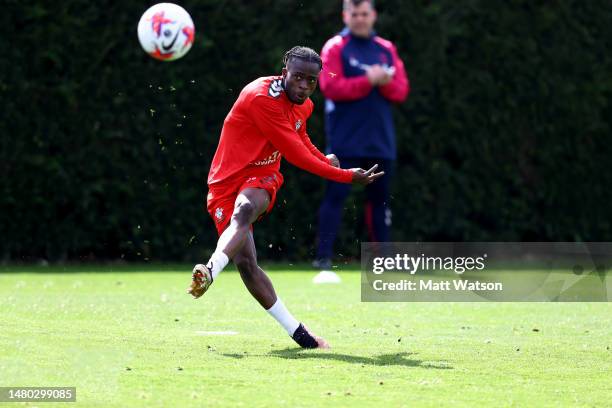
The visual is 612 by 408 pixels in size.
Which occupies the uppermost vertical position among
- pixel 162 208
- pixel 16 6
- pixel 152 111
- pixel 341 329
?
pixel 16 6

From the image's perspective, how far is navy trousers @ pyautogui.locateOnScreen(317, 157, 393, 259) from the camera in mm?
12836

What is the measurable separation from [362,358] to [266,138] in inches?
59.3

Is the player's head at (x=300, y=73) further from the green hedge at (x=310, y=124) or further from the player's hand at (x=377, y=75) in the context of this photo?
the green hedge at (x=310, y=124)

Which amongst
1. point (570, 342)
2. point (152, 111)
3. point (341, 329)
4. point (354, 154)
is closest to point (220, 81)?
point (152, 111)

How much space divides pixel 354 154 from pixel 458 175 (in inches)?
88.0

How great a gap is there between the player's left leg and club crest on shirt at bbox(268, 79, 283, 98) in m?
0.87

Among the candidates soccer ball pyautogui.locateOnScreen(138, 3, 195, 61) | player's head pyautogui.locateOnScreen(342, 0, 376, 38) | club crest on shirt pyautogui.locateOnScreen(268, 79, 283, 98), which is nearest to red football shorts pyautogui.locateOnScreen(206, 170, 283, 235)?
club crest on shirt pyautogui.locateOnScreen(268, 79, 283, 98)

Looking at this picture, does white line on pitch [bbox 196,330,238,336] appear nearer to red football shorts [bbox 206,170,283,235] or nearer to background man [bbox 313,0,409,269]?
red football shorts [bbox 206,170,283,235]

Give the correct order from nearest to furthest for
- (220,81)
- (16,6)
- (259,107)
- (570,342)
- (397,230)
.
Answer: (259,107) < (570,342) < (16,6) < (220,81) < (397,230)

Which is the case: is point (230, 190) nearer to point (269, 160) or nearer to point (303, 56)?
point (269, 160)

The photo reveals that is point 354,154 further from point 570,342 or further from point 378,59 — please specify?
point 570,342

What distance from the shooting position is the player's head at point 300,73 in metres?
7.55

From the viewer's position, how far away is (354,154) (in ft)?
42.3

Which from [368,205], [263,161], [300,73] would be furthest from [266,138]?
[368,205]
